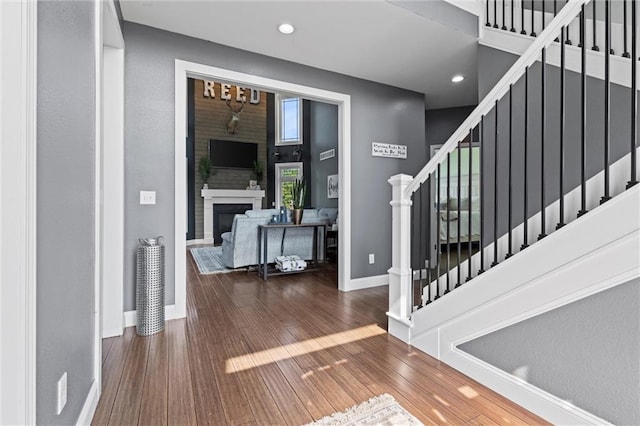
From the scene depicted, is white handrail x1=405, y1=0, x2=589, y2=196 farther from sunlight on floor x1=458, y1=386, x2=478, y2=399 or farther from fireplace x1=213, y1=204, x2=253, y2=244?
fireplace x1=213, y1=204, x2=253, y2=244

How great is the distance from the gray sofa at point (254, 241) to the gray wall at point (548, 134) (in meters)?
2.63

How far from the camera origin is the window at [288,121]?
817 centimetres

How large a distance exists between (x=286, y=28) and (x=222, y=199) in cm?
610

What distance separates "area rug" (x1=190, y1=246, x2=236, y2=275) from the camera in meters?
4.52

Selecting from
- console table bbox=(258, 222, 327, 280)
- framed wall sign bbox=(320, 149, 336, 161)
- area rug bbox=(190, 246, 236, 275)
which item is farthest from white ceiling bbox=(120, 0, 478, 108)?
framed wall sign bbox=(320, 149, 336, 161)

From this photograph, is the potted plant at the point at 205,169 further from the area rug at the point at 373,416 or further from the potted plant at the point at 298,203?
the area rug at the point at 373,416

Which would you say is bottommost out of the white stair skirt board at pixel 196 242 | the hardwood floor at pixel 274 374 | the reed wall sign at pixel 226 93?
the hardwood floor at pixel 274 374

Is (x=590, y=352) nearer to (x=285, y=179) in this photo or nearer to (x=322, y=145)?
(x=322, y=145)

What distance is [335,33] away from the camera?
2.66 metres

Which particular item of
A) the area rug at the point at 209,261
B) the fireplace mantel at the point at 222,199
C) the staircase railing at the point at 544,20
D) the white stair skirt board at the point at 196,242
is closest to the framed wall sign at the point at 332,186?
the fireplace mantel at the point at 222,199

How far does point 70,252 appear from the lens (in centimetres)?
115

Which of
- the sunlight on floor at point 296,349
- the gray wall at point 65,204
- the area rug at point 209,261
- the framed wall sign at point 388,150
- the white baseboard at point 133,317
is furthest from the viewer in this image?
the area rug at point 209,261

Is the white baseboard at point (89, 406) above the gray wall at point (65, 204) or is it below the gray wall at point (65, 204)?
below

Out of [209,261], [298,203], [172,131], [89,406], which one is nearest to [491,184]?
[298,203]
